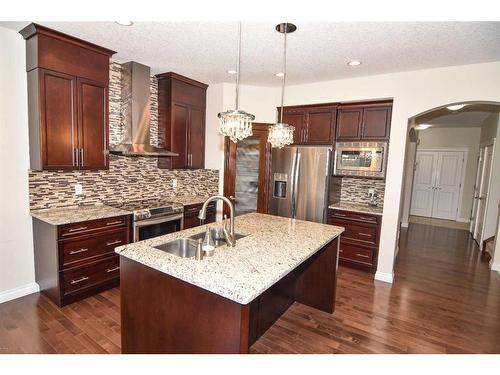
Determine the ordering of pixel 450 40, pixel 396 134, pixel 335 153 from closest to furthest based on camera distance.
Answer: pixel 450 40, pixel 396 134, pixel 335 153

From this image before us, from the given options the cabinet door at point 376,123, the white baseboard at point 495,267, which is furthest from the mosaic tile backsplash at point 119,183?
the white baseboard at point 495,267

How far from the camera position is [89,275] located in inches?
113

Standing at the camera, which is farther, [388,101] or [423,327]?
[388,101]

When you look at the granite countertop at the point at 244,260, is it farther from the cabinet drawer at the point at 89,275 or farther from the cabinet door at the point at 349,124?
the cabinet door at the point at 349,124

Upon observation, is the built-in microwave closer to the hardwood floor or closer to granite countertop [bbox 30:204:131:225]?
the hardwood floor

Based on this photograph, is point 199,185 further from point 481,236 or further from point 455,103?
point 481,236

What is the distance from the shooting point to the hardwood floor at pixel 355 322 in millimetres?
2234

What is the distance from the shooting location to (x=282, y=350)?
7.22ft

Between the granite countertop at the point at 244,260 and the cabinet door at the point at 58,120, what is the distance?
5.26ft

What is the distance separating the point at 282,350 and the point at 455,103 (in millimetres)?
3329

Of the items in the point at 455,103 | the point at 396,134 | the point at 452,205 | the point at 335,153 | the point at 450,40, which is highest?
the point at 450,40

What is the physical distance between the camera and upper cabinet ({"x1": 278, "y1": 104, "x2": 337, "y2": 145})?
4.11 meters

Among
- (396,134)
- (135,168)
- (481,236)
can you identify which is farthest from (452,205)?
(135,168)

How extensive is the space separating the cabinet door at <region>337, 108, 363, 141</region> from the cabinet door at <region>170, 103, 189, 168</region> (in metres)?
2.31
